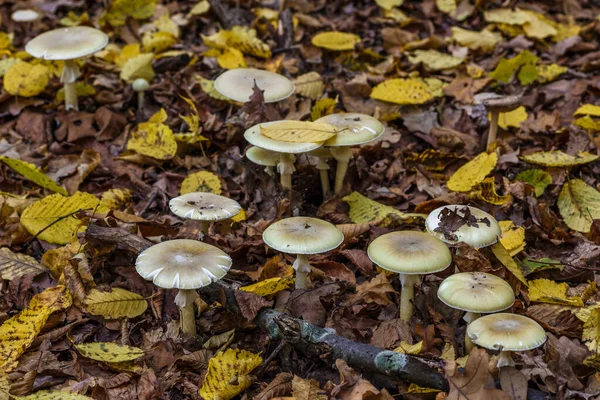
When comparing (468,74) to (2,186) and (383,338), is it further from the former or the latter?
(2,186)

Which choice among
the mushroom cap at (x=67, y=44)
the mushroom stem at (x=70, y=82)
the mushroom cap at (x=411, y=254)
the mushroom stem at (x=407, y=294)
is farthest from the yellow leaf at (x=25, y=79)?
the mushroom stem at (x=407, y=294)

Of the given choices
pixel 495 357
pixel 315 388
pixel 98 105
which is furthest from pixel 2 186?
pixel 495 357

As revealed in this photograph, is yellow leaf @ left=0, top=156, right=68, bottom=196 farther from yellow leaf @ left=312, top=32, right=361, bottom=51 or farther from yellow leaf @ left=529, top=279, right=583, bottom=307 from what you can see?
yellow leaf @ left=529, top=279, right=583, bottom=307

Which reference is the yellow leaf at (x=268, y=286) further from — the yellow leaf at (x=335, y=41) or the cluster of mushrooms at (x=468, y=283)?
the yellow leaf at (x=335, y=41)

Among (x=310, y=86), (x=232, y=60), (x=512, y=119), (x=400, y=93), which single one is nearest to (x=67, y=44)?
(x=232, y=60)

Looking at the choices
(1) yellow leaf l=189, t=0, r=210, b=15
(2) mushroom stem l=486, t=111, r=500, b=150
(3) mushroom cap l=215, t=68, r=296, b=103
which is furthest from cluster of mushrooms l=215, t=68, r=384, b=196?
(1) yellow leaf l=189, t=0, r=210, b=15
